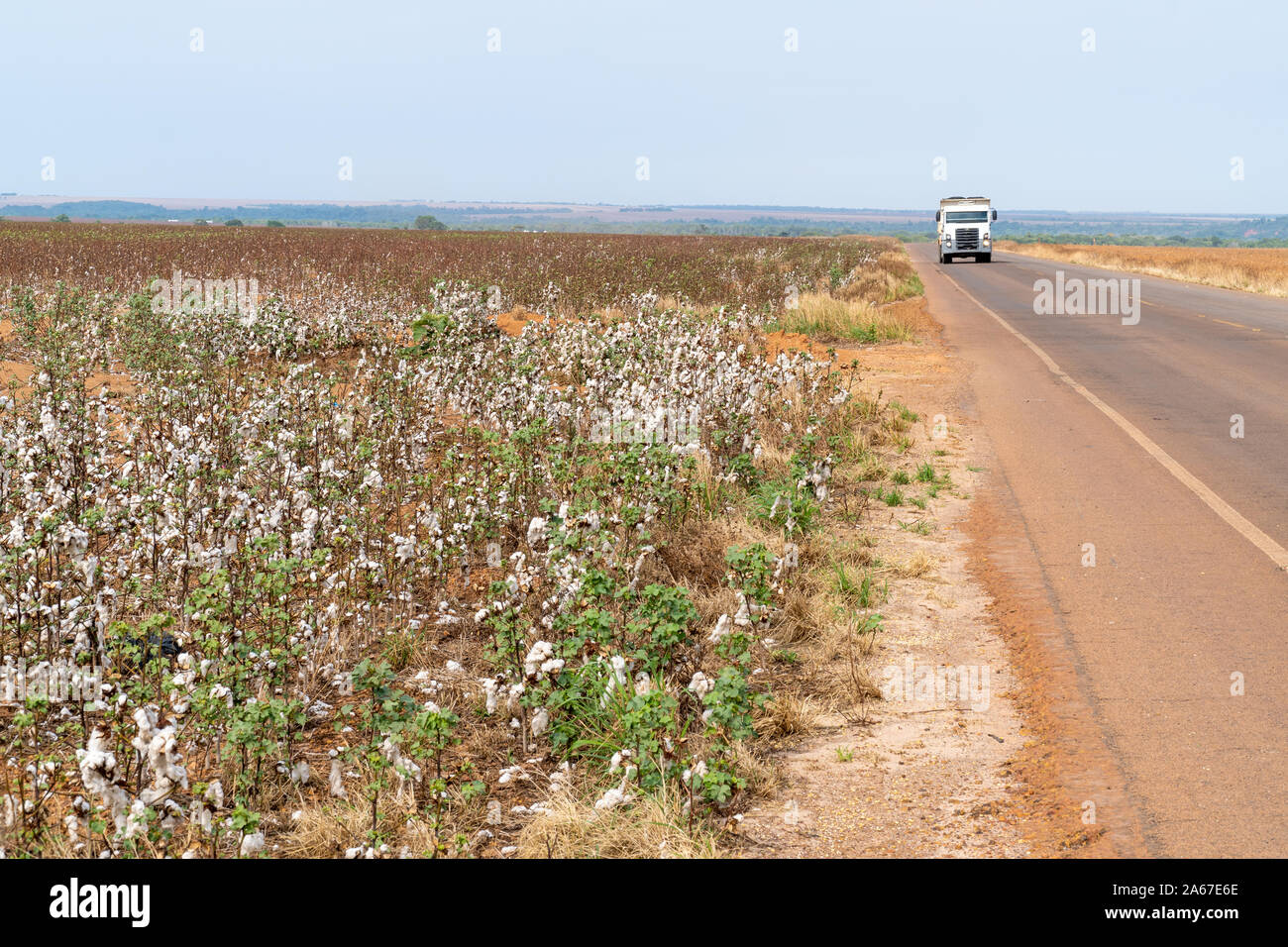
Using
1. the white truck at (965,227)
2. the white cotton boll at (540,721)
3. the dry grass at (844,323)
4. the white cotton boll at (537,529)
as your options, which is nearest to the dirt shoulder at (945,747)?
the white cotton boll at (540,721)

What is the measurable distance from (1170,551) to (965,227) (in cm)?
5109

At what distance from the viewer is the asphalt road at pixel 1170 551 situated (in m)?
4.53

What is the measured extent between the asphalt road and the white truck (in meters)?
37.5

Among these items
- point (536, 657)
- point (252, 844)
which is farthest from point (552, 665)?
point (252, 844)

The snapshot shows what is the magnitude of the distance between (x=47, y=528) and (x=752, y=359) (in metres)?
8.95

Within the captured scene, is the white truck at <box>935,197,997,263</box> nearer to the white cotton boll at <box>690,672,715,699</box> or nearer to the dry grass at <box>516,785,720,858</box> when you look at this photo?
the white cotton boll at <box>690,672,715,699</box>

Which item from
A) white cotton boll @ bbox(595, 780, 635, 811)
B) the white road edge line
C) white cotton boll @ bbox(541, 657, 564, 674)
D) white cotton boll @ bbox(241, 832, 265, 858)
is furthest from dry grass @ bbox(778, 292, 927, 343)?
white cotton boll @ bbox(241, 832, 265, 858)

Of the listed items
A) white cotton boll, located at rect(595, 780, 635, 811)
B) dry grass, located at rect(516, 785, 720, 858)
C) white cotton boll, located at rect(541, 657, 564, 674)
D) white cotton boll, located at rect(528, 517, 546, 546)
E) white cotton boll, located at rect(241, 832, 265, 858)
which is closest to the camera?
white cotton boll, located at rect(241, 832, 265, 858)

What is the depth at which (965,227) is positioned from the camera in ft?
183

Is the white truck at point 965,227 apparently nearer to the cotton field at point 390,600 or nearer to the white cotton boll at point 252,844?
the cotton field at point 390,600

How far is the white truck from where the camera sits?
2152 inches

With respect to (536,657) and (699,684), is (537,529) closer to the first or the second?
(536,657)

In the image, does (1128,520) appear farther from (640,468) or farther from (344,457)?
(344,457)
